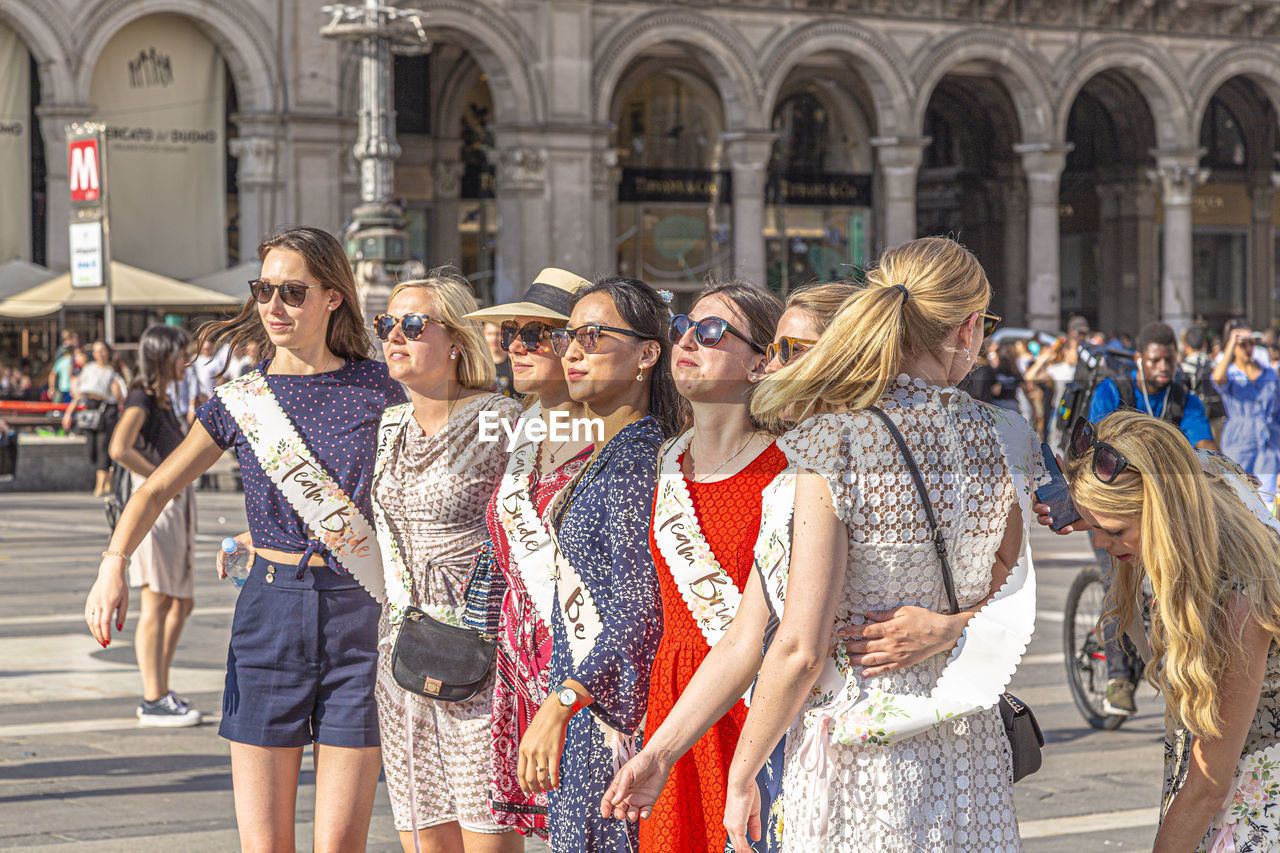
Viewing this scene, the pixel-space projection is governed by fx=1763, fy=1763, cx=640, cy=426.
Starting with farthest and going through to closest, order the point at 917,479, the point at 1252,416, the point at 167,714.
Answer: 1. the point at 1252,416
2. the point at 167,714
3. the point at 917,479

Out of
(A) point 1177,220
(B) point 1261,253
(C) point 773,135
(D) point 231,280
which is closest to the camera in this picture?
(D) point 231,280

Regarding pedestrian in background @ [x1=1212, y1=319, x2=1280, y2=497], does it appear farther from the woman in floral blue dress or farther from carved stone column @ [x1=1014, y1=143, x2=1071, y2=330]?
carved stone column @ [x1=1014, y1=143, x2=1071, y2=330]

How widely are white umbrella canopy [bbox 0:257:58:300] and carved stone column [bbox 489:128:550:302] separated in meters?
Answer: 7.92

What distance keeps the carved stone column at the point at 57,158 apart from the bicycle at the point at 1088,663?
71.8 feet

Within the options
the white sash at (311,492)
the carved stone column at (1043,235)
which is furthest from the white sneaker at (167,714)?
the carved stone column at (1043,235)

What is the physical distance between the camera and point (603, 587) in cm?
402

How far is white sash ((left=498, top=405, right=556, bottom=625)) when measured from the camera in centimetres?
430

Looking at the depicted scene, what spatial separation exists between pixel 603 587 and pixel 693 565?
329 mm

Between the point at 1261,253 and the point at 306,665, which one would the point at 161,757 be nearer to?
the point at 306,665

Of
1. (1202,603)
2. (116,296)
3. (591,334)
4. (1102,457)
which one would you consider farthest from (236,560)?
(116,296)

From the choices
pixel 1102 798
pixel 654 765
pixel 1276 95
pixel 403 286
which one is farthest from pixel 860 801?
pixel 1276 95

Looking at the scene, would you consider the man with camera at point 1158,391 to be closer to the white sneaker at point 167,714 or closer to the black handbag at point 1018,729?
the white sneaker at point 167,714

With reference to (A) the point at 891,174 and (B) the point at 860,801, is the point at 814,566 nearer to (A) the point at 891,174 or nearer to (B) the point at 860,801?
(B) the point at 860,801

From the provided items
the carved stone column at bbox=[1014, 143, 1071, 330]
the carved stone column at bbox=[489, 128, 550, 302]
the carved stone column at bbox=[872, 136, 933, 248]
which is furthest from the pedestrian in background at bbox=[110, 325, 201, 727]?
the carved stone column at bbox=[1014, 143, 1071, 330]
